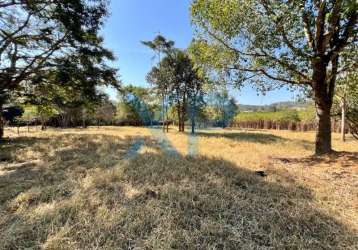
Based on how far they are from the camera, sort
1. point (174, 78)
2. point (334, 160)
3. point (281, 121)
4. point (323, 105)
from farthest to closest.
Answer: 1. point (281, 121)
2. point (174, 78)
3. point (323, 105)
4. point (334, 160)

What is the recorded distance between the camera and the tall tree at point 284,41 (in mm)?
5355

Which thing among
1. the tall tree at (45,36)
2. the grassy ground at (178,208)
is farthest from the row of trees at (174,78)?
the grassy ground at (178,208)

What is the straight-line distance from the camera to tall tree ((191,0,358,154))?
211 inches

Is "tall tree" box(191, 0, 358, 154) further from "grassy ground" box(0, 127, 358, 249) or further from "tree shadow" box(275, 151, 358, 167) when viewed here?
"grassy ground" box(0, 127, 358, 249)

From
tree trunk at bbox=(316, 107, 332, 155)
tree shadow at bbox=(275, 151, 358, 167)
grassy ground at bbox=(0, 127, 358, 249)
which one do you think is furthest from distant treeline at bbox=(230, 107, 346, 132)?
grassy ground at bbox=(0, 127, 358, 249)

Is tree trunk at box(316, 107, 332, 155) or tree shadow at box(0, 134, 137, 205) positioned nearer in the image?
tree shadow at box(0, 134, 137, 205)

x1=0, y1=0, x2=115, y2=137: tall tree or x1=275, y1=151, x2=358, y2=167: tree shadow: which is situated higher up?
x1=0, y1=0, x2=115, y2=137: tall tree

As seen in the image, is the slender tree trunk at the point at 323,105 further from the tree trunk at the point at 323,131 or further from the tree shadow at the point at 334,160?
the tree shadow at the point at 334,160

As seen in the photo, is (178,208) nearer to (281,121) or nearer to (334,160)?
(334,160)

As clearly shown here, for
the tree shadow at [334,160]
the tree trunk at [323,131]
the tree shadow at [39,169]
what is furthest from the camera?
the tree trunk at [323,131]

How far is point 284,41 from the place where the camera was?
19.7ft

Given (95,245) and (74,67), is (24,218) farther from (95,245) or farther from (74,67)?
(74,67)

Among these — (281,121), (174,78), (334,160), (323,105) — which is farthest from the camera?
(281,121)

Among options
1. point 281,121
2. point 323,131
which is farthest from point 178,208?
point 281,121
